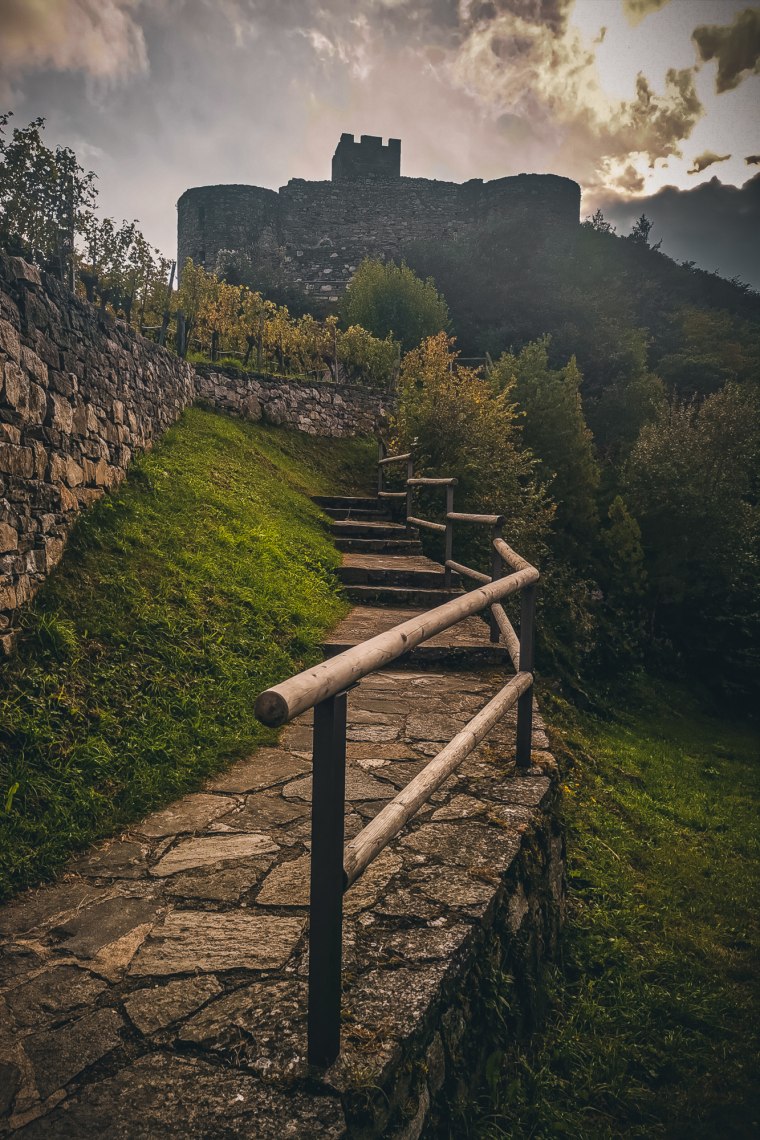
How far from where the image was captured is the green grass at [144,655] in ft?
8.79

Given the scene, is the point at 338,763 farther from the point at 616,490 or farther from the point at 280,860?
the point at 616,490

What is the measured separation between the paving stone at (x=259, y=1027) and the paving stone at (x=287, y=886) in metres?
0.38

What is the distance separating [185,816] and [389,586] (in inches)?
181

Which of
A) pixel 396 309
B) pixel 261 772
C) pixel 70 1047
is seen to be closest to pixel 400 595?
pixel 261 772

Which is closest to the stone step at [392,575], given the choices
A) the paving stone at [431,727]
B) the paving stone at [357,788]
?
the paving stone at [431,727]

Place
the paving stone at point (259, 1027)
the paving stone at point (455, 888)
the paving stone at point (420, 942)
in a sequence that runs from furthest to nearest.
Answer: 1. the paving stone at point (455, 888)
2. the paving stone at point (420, 942)
3. the paving stone at point (259, 1027)

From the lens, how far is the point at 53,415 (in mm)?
4293

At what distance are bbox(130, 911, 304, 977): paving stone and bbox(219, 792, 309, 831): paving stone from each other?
568 millimetres

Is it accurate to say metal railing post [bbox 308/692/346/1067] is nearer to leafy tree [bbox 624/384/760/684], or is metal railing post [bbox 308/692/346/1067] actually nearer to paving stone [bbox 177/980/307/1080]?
paving stone [bbox 177/980/307/1080]

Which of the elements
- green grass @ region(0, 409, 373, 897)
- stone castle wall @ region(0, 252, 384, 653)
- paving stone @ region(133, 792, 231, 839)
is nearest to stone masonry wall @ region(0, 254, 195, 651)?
stone castle wall @ region(0, 252, 384, 653)

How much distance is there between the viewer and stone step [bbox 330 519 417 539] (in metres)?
9.17

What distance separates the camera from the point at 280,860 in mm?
2277

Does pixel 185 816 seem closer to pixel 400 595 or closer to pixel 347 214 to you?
pixel 400 595

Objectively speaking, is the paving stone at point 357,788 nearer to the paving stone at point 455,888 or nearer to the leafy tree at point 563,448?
the paving stone at point 455,888
